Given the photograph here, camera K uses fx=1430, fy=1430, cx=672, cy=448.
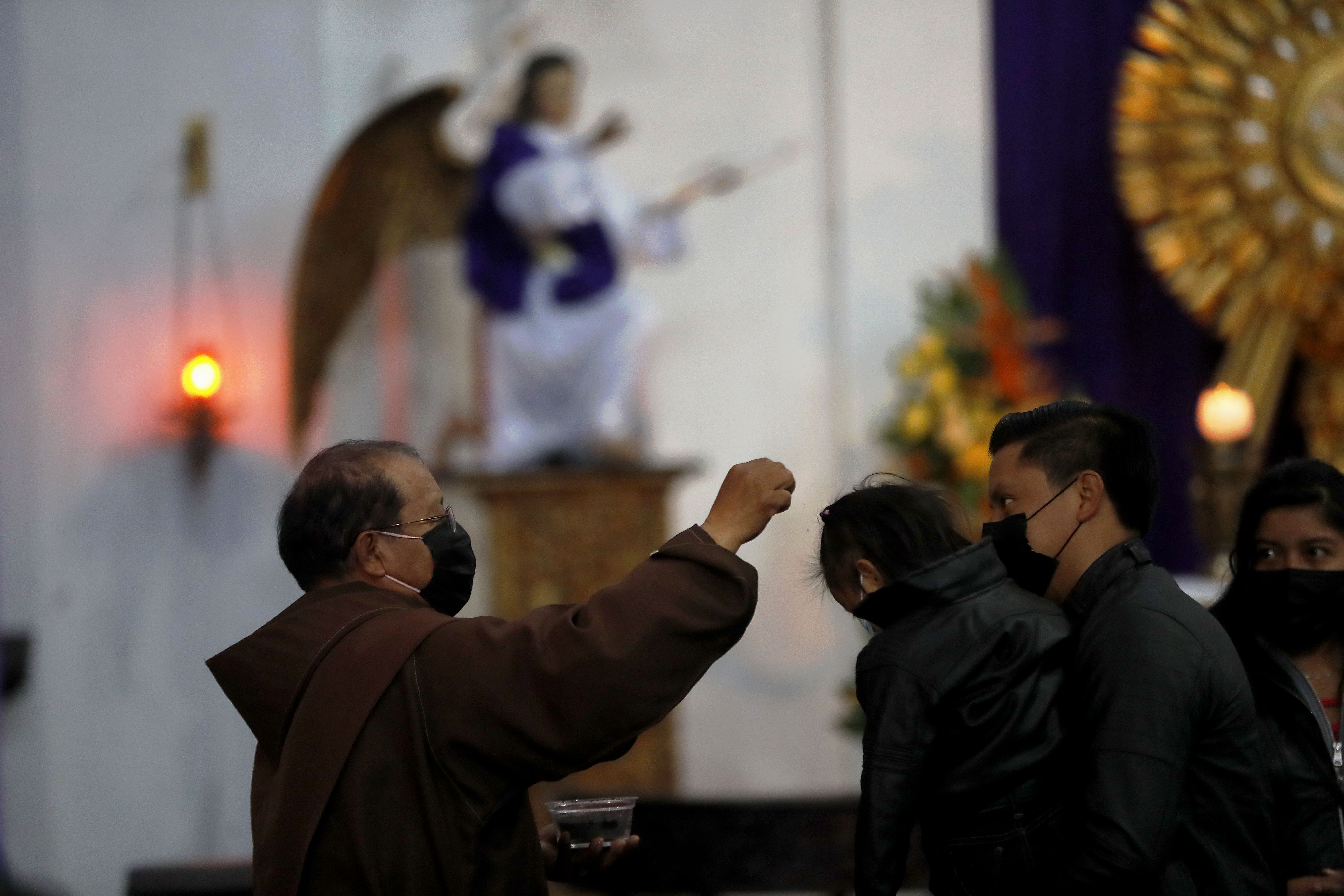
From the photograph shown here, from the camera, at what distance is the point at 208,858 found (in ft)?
20.0

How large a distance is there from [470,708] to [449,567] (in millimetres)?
365

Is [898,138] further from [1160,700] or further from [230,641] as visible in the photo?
[1160,700]

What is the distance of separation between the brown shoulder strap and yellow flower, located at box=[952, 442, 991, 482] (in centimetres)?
395

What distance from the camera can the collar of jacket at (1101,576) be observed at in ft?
7.22

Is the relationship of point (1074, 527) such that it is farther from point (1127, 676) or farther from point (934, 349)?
point (934, 349)

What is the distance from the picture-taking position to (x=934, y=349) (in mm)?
6098

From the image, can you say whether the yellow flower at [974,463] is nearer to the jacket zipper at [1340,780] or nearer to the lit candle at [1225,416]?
the lit candle at [1225,416]

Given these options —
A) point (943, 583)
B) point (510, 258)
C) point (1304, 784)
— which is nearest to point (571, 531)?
point (510, 258)

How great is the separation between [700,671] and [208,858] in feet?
15.3

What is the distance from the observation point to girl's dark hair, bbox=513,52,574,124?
6105 mm

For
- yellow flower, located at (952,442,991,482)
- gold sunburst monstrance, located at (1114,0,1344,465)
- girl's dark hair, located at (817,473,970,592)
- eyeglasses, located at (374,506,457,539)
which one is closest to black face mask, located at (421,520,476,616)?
eyeglasses, located at (374,506,457,539)

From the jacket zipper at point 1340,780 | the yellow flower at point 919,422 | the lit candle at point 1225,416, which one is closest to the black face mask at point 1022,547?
the jacket zipper at point 1340,780

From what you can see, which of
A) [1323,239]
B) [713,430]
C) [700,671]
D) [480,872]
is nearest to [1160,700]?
[700,671]

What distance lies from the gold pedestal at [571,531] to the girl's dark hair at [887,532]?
12.5 feet
